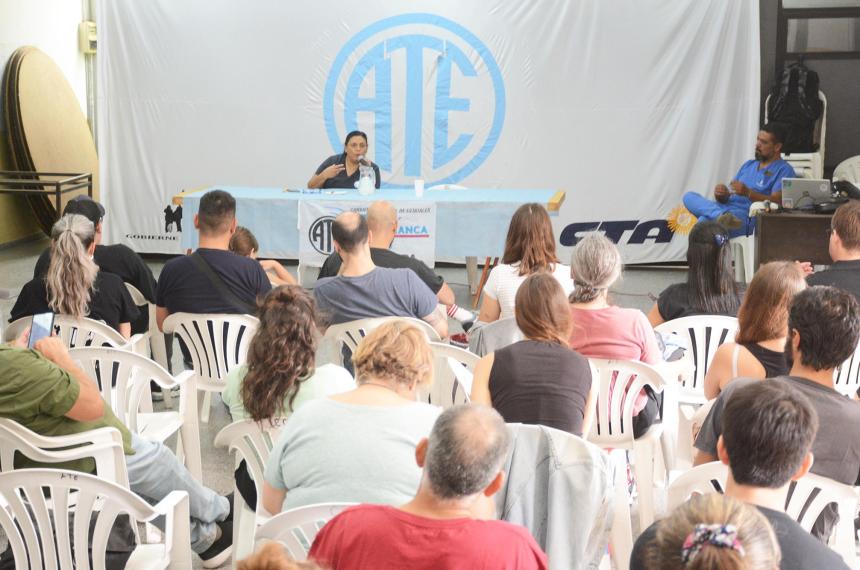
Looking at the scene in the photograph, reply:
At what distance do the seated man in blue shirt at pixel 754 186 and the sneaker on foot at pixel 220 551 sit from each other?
16.6 ft

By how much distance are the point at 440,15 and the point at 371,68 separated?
0.74m

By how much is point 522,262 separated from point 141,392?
1.70 metres

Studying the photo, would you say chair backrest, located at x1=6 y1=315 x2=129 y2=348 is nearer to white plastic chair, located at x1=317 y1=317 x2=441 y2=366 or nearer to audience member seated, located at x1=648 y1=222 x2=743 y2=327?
white plastic chair, located at x1=317 y1=317 x2=441 y2=366

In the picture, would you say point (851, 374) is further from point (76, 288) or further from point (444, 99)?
point (444, 99)

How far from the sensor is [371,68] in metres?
8.97

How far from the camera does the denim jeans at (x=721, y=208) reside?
769cm

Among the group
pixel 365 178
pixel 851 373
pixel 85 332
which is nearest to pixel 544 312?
pixel 851 373

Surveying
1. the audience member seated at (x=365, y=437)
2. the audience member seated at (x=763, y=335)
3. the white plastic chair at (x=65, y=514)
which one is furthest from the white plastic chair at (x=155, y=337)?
the audience member seated at (x=763, y=335)

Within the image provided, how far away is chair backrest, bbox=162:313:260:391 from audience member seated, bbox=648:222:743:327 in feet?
5.91

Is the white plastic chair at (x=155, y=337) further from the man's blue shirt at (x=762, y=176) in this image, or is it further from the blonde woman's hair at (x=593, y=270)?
the man's blue shirt at (x=762, y=176)

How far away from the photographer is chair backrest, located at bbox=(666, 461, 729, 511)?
252 centimetres

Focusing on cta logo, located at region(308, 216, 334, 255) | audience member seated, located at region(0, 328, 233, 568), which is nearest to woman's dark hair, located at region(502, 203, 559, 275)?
audience member seated, located at region(0, 328, 233, 568)

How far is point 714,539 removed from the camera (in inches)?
56.4

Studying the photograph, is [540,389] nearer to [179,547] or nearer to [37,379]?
[179,547]
